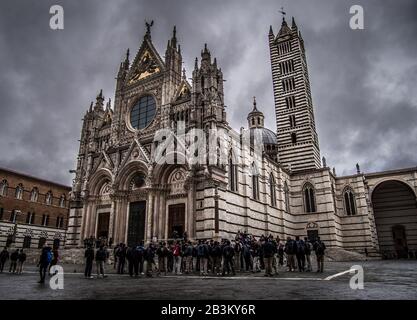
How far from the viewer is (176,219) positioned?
22531 mm

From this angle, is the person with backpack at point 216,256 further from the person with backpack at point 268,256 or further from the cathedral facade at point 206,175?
the cathedral facade at point 206,175

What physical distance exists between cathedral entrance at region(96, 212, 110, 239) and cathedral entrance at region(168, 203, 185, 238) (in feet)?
23.4

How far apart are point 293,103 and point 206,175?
23860mm

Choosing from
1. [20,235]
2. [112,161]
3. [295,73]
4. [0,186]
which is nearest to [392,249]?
[295,73]

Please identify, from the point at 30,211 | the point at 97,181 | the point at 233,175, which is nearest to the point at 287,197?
the point at 233,175

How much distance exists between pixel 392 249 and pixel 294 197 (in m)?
15.8

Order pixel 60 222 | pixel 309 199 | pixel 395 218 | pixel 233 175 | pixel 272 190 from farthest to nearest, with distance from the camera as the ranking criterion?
pixel 60 222, pixel 395 218, pixel 309 199, pixel 272 190, pixel 233 175

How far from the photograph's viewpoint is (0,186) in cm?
3466

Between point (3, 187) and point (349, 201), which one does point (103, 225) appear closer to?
point (3, 187)

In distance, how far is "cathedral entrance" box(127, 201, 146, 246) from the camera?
78.4 ft

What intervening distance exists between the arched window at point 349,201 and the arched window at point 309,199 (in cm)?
465

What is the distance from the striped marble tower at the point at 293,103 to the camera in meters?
37.2
